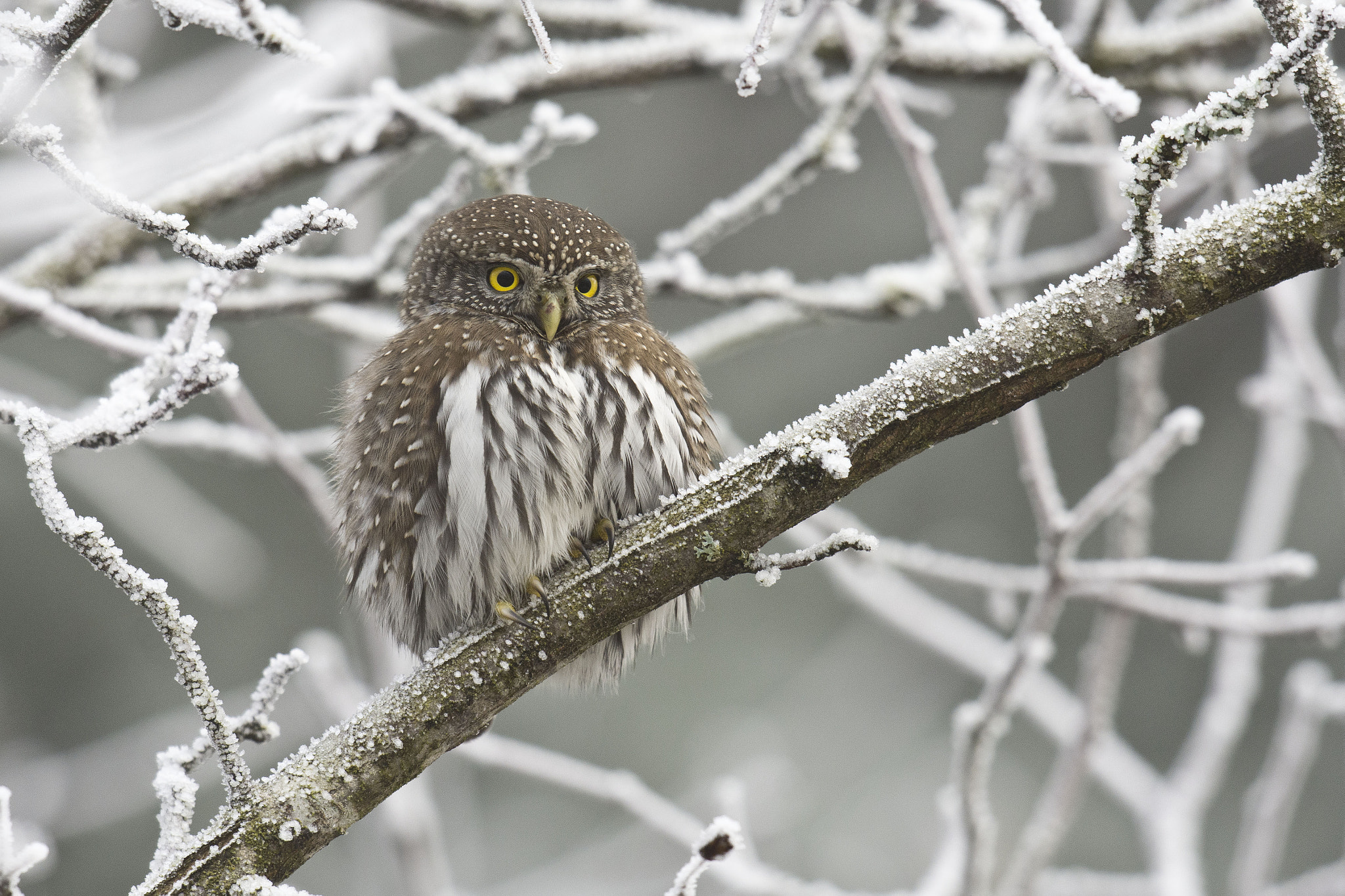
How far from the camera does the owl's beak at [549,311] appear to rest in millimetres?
2430

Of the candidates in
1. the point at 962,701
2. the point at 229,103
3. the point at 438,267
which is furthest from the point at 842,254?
the point at 438,267

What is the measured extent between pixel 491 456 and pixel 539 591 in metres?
0.38

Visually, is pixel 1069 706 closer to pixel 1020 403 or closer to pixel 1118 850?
pixel 1020 403

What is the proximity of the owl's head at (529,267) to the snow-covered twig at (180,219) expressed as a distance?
111 centimetres

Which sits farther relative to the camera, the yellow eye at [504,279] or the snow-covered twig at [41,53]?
the yellow eye at [504,279]

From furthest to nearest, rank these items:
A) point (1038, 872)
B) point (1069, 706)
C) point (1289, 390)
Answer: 1. point (1069, 706)
2. point (1289, 390)
3. point (1038, 872)

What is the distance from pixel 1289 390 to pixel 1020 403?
2.18 metres

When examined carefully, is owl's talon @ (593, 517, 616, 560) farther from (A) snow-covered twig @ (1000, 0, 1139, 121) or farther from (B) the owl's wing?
(A) snow-covered twig @ (1000, 0, 1139, 121)

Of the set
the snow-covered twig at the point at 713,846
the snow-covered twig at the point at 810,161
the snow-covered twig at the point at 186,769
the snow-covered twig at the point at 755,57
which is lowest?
the snow-covered twig at the point at 713,846

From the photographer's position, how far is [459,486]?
225 centimetres

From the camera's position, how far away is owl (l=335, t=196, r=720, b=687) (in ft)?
7.32

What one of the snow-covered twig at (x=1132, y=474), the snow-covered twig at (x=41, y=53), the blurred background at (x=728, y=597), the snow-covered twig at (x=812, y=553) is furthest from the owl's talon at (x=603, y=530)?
the blurred background at (x=728, y=597)

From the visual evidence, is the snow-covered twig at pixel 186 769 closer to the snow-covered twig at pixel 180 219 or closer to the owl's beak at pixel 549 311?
the snow-covered twig at pixel 180 219

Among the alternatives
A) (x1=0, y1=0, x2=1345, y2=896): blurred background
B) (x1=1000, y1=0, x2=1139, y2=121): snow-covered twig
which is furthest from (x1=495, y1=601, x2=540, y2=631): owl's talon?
(x1=0, y1=0, x2=1345, y2=896): blurred background
